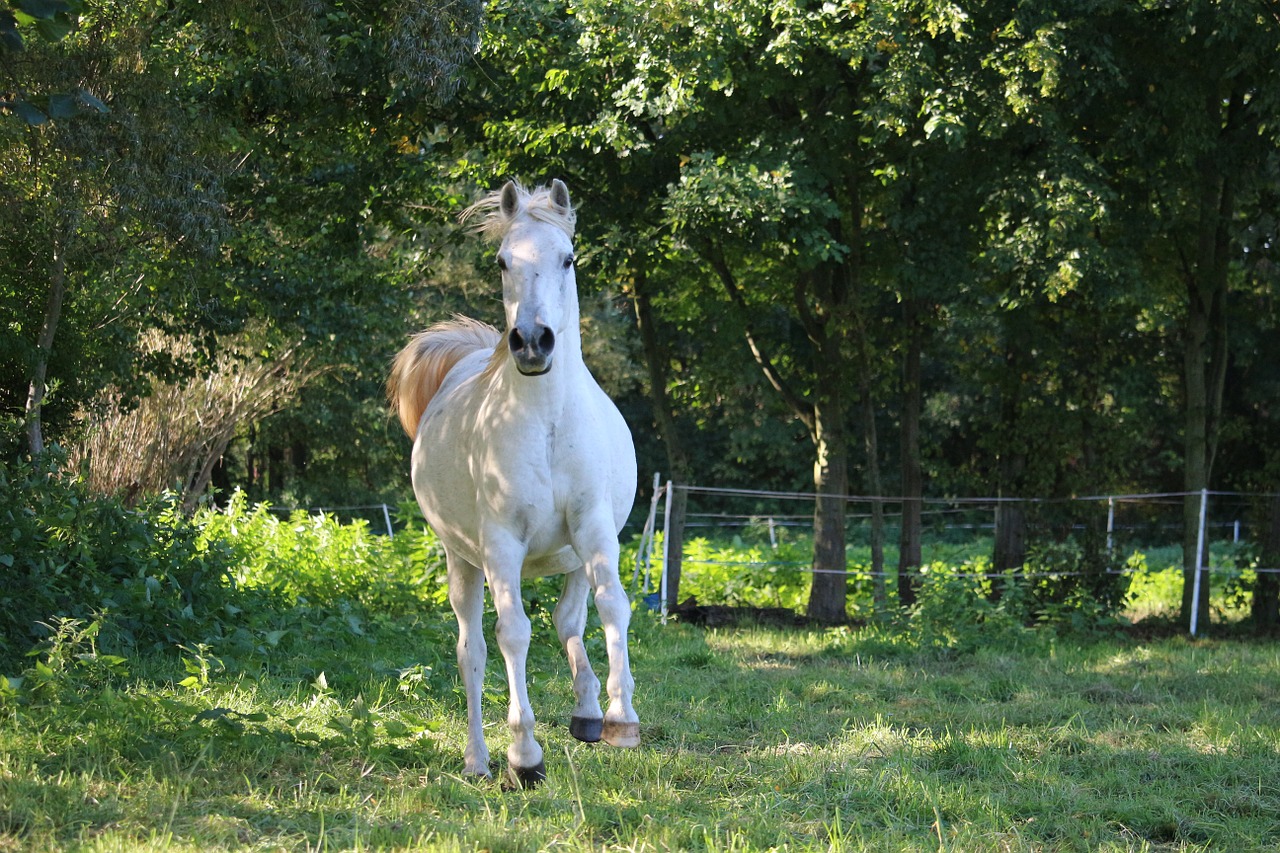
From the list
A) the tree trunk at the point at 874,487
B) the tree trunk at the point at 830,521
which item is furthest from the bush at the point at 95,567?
the tree trunk at the point at 874,487

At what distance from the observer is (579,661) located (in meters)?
4.88

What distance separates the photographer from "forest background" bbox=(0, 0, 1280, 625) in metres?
7.52

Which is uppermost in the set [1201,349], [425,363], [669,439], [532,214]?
[1201,349]

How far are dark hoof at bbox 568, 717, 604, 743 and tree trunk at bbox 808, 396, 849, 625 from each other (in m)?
9.26

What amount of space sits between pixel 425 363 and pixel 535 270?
223cm

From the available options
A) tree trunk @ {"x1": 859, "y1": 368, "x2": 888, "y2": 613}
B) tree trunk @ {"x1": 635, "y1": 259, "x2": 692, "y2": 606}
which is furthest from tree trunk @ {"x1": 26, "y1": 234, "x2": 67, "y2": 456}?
tree trunk @ {"x1": 859, "y1": 368, "x2": 888, "y2": 613}

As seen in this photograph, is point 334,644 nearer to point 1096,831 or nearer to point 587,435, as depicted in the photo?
point 587,435

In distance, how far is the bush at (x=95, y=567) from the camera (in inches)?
266

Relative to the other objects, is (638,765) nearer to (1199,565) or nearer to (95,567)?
(95,567)

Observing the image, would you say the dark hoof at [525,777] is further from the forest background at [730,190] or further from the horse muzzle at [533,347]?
the forest background at [730,190]

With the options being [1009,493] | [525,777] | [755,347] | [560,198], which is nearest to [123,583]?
[525,777]

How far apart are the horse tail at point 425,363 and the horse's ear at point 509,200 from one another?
5.30 feet

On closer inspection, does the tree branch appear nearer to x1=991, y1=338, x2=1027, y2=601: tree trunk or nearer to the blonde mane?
x1=991, y1=338, x2=1027, y2=601: tree trunk

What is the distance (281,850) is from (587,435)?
6.10ft
